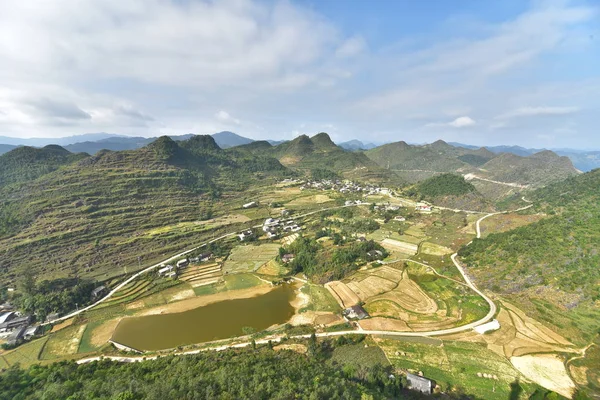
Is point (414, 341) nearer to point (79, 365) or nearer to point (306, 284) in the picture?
point (306, 284)

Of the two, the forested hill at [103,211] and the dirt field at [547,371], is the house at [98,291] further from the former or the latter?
the dirt field at [547,371]

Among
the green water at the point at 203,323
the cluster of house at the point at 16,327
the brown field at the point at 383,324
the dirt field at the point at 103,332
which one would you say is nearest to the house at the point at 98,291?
the cluster of house at the point at 16,327

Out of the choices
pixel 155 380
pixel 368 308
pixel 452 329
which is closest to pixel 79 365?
pixel 155 380

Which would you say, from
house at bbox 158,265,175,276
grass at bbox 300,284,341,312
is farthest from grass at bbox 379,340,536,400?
house at bbox 158,265,175,276

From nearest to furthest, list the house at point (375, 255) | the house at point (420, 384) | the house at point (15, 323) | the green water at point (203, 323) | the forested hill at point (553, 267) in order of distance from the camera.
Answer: the house at point (420, 384) → the forested hill at point (553, 267) → the green water at point (203, 323) → the house at point (15, 323) → the house at point (375, 255)

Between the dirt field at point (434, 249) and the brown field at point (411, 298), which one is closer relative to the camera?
the brown field at point (411, 298)

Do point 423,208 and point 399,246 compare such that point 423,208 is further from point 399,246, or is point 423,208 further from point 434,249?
point 399,246

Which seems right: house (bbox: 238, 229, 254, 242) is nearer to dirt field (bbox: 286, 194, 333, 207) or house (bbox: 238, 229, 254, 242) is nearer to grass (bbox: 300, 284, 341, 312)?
grass (bbox: 300, 284, 341, 312)
